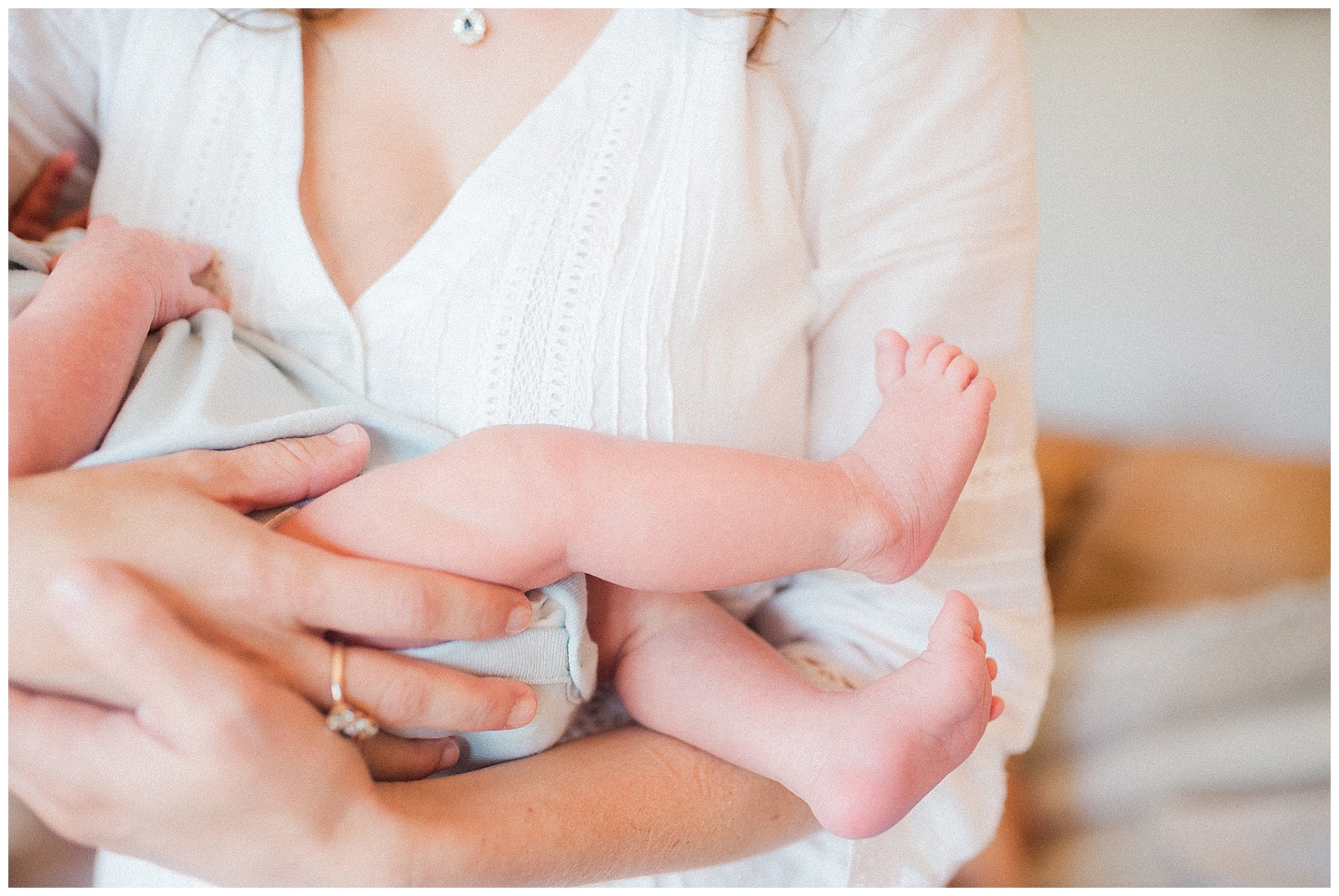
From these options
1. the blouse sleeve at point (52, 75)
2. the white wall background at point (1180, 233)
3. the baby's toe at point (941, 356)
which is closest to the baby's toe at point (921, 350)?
the baby's toe at point (941, 356)

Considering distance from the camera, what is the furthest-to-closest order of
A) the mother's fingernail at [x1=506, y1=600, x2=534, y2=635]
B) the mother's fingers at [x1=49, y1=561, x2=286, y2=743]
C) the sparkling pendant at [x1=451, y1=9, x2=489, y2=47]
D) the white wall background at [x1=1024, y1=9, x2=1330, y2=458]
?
the white wall background at [x1=1024, y1=9, x2=1330, y2=458], the sparkling pendant at [x1=451, y1=9, x2=489, y2=47], the mother's fingernail at [x1=506, y1=600, x2=534, y2=635], the mother's fingers at [x1=49, y1=561, x2=286, y2=743]

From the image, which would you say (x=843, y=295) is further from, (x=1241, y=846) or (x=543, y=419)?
(x=1241, y=846)

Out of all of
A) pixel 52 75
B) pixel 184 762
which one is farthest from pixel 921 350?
pixel 52 75

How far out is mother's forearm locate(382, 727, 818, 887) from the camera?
63 centimetres

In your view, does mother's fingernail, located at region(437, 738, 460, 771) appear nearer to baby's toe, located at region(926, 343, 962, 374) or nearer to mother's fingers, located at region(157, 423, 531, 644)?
mother's fingers, located at region(157, 423, 531, 644)

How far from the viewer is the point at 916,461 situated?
70cm

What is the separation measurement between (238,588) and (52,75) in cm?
76

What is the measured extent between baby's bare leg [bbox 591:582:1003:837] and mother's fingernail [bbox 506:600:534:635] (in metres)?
0.12

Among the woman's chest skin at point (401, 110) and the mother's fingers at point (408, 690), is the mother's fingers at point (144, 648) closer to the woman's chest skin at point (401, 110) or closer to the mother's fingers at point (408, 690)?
the mother's fingers at point (408, 690)

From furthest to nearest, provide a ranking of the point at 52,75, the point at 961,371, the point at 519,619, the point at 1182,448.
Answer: the point at 1182,448
the point at 52,75
the point at 961,371
the point at 519,619

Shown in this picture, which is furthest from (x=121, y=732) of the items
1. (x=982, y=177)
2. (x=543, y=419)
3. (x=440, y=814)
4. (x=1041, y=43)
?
(x=1041, y=43)

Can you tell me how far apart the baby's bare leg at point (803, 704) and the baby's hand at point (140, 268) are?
441mm

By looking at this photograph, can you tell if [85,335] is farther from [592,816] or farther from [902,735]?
[902,735]


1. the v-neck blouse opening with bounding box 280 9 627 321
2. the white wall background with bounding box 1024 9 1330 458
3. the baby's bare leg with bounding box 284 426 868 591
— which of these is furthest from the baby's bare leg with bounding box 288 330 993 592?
the white wall background with bounding box 1024 9 1330 458
